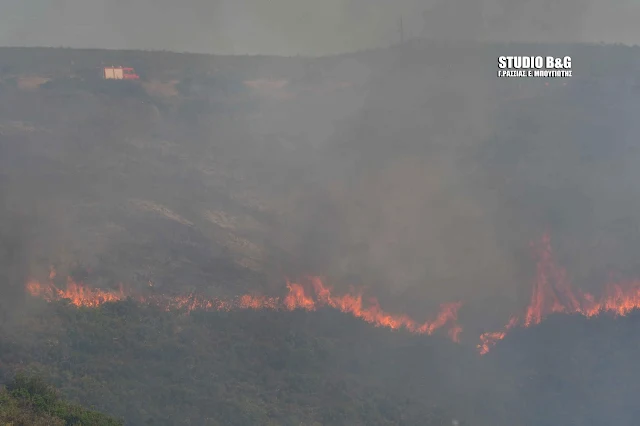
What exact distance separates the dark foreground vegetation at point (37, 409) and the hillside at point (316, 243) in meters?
6.14

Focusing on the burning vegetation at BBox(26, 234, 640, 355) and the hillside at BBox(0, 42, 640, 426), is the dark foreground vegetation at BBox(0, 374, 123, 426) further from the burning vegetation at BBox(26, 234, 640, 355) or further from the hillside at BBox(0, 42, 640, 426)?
the burning vegetation at BBox(26, 234, 640, 355)

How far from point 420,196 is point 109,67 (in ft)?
127

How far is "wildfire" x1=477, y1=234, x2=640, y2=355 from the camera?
4916cm

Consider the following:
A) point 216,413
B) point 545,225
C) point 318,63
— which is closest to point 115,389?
point 216,413

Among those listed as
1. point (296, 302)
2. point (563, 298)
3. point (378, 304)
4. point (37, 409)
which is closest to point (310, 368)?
point (296, 302)

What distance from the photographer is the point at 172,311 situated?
44094 millimetres

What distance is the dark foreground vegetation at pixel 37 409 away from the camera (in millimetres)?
25031

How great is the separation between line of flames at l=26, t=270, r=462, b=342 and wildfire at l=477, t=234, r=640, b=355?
485cm

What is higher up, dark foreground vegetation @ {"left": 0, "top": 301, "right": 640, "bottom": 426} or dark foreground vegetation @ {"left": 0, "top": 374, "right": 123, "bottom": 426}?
dark foreground vegetation @ {"left": 0, "top": 374, "right": 123, "bottom": 426}

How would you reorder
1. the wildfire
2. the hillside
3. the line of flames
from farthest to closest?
the wildfire → the line of flames → the hillside

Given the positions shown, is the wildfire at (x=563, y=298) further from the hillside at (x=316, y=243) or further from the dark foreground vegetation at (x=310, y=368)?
the dark foreground vegetation at (x=310, y=368)

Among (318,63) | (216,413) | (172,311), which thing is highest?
(318,63)

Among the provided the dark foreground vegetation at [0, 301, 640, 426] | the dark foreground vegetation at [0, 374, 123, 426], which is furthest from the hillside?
the dark foreground vegetation at [0, 374, 123, 426]

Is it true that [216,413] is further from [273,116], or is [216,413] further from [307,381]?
[273,116]
